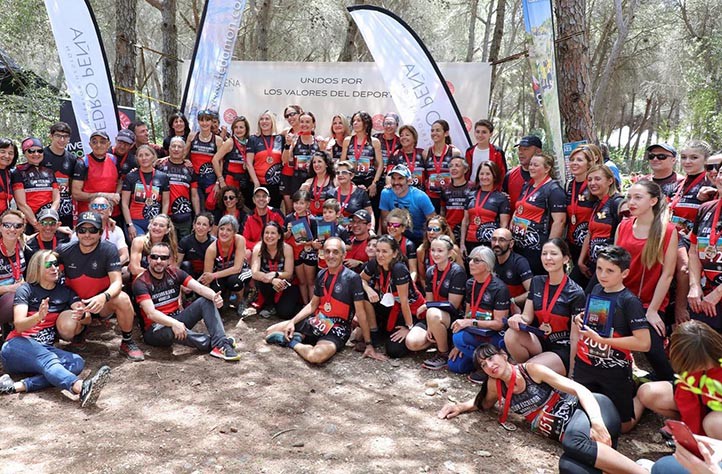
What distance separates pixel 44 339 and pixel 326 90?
5969mm

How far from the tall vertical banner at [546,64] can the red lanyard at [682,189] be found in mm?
1297

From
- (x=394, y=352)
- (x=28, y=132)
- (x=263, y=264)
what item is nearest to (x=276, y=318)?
(x=263, y=264)

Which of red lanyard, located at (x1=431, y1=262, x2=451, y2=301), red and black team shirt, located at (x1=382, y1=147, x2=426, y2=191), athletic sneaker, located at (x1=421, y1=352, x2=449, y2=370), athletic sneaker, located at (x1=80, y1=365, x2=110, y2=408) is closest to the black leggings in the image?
athletic sneaker, located at (x1=421, y1=352, x2=449, y2=370)

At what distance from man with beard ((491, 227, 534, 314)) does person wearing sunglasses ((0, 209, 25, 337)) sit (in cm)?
478

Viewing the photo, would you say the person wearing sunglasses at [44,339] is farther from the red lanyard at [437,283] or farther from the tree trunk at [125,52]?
the tree trunk at [125,52]

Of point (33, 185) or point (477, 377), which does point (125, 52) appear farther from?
point (477, 377)

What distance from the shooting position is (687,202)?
5309 mm

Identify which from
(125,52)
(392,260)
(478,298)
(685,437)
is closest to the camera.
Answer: (685,437)

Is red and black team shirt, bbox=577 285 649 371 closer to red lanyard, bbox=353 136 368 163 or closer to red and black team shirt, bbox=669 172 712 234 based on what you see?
red and black team shirt, bbox=669 172 712 234

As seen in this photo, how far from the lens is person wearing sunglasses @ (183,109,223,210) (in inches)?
293

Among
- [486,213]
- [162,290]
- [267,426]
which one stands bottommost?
[267,426]

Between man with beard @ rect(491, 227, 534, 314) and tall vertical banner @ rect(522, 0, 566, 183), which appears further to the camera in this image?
tall vertical banner @ rect(522, 0, 566, 183)

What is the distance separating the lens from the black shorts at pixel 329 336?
588cm

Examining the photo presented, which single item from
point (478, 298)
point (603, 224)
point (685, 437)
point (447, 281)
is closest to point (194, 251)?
point (447, 281)
